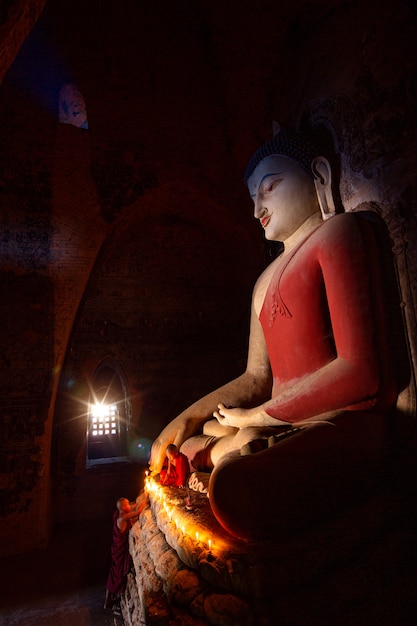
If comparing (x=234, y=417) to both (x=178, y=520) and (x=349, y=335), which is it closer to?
(x=178, y=520)

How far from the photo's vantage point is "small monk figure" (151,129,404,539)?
1624 millimetres

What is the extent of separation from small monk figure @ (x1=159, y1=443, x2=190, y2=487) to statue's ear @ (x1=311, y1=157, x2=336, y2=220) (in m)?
2.09

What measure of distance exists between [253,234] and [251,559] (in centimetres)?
553

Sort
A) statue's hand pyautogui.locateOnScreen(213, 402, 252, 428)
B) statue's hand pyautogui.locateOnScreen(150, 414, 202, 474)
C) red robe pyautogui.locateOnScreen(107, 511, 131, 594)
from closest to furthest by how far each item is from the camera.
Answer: statue's hand pyautogui.locateOnScreen(213, 402, 252, 428) < statue's hand pyautogui.locateOnScreen(150, 414, 202, 474) < red robe pyautogui.locateOnScreen(107, 511, 131, 594)

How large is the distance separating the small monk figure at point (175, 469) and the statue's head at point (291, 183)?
6.09ft

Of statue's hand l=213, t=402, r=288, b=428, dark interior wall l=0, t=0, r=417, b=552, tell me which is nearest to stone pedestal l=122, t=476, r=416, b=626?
statue's hand l=213, t=402, r=288, b=428

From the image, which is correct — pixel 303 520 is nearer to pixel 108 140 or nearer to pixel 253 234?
pixel 253 234

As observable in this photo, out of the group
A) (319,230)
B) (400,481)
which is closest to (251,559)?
(400,481)

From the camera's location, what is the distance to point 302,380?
223 cm

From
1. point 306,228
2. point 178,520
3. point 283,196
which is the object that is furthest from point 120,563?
point 283,196

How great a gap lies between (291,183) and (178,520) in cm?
241

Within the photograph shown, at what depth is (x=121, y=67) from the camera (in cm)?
577

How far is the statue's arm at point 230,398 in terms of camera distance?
2.98 metres

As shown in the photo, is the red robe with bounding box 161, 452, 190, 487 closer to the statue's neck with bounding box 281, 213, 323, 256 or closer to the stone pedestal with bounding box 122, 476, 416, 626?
the stone pedestal with bounding box 122, 476, 416, 626
